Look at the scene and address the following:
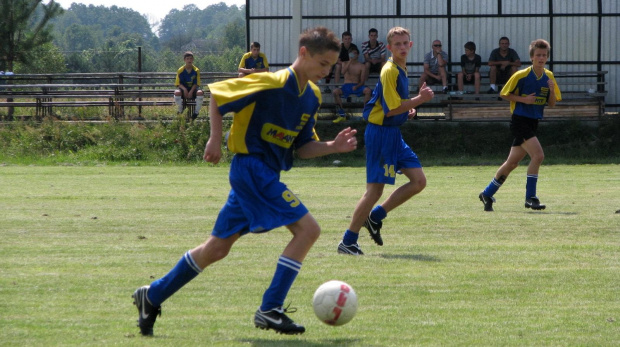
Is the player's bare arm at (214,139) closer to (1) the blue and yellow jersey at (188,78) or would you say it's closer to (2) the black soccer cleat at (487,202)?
(2) the black soccer cleat at (487,202)

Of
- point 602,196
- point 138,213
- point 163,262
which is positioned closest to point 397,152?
point 163,262

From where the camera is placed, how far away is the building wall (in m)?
26.6

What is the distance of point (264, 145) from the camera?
5359mm

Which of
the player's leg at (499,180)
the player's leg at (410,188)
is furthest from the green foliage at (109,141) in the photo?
the player's leg at (410,188)

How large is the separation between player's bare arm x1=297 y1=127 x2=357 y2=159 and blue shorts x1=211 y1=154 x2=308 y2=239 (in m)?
0.40

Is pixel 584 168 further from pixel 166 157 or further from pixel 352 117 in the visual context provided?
pixel 166 157

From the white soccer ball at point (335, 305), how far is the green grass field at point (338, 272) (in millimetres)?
121

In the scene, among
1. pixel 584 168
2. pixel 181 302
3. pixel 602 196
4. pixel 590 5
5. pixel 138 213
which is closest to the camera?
pixel 181 302

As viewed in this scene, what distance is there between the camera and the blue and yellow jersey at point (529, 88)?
11695mm

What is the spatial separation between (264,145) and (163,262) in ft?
8.77

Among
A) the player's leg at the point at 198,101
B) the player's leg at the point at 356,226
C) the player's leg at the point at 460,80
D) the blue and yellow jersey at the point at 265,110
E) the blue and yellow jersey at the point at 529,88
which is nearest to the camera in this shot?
the blue and yellow jersey at the point at 265,110

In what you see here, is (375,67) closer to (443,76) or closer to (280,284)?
(443,76)

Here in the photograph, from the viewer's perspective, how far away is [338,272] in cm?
715

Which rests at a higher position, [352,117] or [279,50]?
[279,50]
